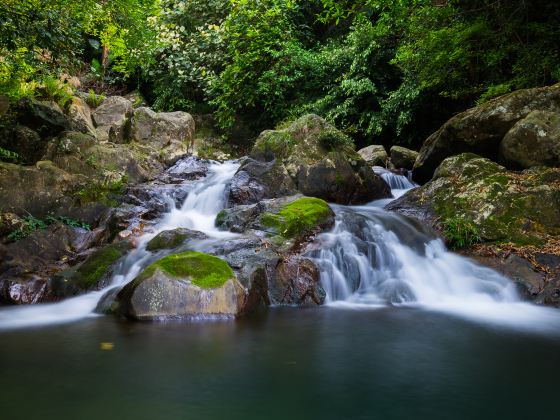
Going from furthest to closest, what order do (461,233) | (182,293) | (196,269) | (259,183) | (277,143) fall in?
(277,143)
(259,183)
(461,233)
(196,269)
(182,293)

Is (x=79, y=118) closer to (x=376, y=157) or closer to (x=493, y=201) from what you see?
(x=376, y=157)

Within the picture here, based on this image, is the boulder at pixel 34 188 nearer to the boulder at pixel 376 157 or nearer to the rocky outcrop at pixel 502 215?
the rocky outcrop at pixel 502 215

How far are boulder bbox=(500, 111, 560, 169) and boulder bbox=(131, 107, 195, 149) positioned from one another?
9.65 m

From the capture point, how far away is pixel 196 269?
205 inches

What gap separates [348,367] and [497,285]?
12.4ft

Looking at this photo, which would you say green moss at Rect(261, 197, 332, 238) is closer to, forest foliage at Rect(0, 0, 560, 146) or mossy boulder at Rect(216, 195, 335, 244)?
mossy boulder at Rect(216, 195, 335, 244)

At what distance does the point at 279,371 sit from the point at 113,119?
39.9ft

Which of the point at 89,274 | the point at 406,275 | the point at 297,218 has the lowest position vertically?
the point at 406,275

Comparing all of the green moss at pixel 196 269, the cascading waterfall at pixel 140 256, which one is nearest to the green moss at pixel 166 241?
the cascading waterfall at pixel 140 256

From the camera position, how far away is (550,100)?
8664mm

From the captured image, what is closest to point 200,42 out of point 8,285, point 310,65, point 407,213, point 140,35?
point 140,35

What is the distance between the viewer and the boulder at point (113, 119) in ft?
43.1

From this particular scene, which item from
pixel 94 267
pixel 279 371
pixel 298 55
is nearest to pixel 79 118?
pixel 94 267

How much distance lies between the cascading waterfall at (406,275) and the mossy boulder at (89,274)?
120 inches
